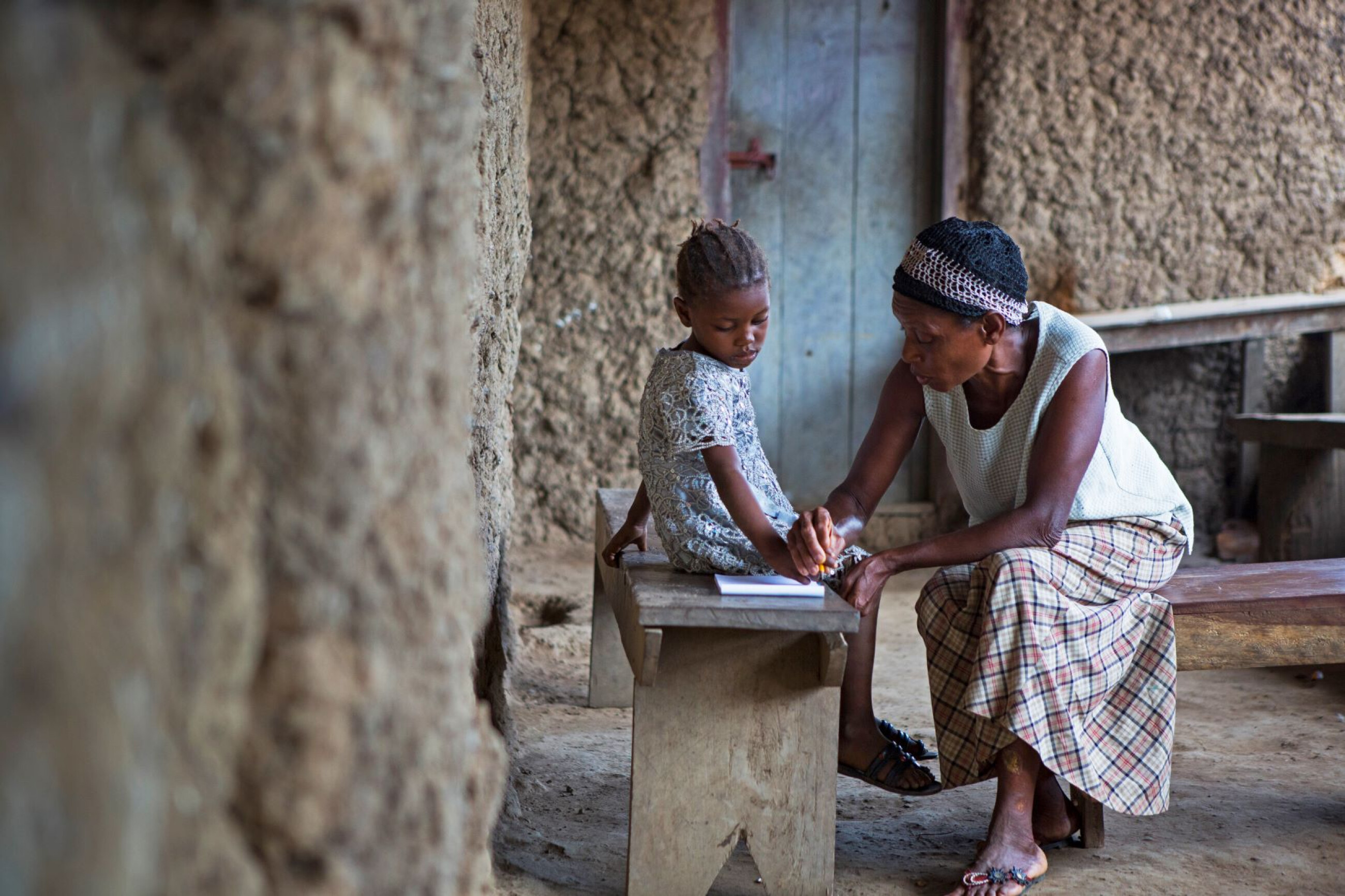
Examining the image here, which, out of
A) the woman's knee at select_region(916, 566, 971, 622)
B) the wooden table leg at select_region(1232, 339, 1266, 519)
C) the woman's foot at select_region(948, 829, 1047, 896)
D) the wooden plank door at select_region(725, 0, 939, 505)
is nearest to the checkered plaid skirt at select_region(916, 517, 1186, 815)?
the woman's knee at select_region(916, 566, 971, 622)

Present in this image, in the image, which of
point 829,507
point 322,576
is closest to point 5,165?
point 322,576

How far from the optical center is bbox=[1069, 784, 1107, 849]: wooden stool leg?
262 centimetres

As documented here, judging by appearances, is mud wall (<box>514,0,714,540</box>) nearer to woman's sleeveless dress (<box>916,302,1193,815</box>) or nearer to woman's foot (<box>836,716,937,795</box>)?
woman's sleeveless dress (<box>916,302,1193,815</box>)

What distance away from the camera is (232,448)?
931 mm

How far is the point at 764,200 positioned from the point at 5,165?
16.9 feet

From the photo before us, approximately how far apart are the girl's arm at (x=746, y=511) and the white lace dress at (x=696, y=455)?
4 cm

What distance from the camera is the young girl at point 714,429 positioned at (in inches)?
91.5

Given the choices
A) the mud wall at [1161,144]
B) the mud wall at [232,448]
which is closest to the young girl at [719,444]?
the mud wall at [232,448]

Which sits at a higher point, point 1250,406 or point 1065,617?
point 1250,406

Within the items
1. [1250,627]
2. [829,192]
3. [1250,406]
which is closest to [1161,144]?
[1250,406]

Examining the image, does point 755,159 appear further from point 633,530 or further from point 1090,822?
point 1090,822

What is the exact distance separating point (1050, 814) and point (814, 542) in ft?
3.11

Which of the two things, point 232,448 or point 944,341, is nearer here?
point 232,448

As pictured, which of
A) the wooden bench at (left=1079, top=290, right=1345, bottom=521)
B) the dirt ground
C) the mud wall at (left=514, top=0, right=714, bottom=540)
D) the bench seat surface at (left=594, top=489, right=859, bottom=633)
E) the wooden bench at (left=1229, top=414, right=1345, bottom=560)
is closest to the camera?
the bench seat surface at (left=594, top=489, right=859, bottom=633)
